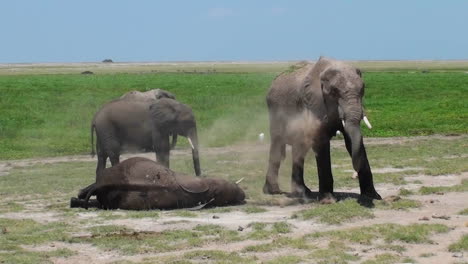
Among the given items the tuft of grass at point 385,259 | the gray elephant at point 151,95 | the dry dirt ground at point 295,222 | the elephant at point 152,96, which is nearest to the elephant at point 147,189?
the dry dirt ground at point 295,222

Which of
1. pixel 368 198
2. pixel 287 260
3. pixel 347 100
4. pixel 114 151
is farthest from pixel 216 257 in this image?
pixel 114 151

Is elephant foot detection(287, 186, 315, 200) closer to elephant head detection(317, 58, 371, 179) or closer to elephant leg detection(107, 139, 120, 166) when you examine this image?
elephant head detection(317, 58, 371, 179)

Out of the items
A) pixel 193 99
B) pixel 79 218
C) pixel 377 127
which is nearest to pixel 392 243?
pixel 79 218

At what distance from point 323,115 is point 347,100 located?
785 millimetres

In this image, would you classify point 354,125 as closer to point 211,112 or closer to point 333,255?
point 333,255

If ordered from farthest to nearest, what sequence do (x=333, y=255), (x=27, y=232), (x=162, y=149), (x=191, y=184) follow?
(x=162, y=149) → (x=191, y=184) → (x=27, y=232) → (x=333, y=255)

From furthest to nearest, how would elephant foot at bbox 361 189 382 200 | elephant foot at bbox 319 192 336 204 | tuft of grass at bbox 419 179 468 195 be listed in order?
tuft of grass at bbox 419 179 468 195
elephant foot at bbox 361 189 382 200
elephant foot at bbox 319 192 336 204

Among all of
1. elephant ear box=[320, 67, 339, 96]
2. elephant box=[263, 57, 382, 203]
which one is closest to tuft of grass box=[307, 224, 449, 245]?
elephant box=[263, 57, 382, 203]

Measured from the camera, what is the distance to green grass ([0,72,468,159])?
2706 centimetres

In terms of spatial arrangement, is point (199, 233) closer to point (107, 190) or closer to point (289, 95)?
point (107, 190)

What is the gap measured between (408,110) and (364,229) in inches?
967

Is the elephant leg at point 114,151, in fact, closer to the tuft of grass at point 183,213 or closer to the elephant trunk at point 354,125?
the tuft of grass at point 183,213

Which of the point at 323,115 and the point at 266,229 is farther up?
the point at 323,115

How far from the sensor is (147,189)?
13.5 m
